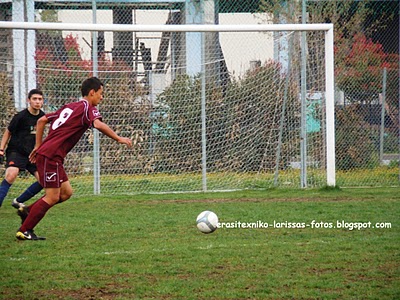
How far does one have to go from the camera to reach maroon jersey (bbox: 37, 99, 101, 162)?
802 cm

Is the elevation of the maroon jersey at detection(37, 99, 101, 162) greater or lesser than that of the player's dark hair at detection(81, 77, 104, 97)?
lesser

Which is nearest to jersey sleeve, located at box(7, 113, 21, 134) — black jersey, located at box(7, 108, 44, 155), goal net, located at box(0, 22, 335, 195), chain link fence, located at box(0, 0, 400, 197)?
black jersey, located at box(7, 108, 44, 155)

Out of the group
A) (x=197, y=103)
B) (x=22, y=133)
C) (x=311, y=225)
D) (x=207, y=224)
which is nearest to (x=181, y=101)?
(x=197, y=103)

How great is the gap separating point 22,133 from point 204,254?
449cm

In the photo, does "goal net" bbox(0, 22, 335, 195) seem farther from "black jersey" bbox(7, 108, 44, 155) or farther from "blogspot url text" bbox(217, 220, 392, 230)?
"blogspot url text" bbox(217, 220, 392, 230)

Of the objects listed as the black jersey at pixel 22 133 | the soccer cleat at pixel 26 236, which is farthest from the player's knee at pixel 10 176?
the soccer cleat at pixel 26 236

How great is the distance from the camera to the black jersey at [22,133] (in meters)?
10.7

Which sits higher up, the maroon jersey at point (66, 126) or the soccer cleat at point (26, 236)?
the maroon jersey at point (66, 126)

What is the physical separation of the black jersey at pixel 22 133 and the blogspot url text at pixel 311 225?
3.12 meters

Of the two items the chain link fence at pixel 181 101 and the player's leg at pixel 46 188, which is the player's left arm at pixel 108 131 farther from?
the chain link fence at pixel 181 101

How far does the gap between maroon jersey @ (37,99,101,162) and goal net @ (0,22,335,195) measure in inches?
230

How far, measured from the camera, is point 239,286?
582 cm

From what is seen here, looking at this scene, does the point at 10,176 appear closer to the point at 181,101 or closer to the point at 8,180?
the point at 8,180

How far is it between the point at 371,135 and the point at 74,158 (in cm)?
637
